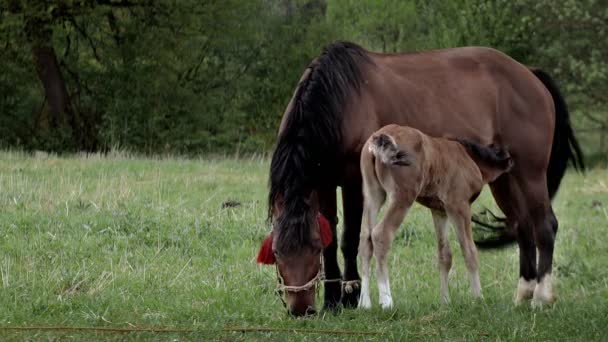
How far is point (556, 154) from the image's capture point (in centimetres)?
886

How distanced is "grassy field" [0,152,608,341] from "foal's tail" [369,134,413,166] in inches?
40.3

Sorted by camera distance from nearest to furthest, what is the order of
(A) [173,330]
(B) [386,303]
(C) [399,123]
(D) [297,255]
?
(A) [173,330] → (D) [297,255] → (B) [386,303] → (C) [399,123]

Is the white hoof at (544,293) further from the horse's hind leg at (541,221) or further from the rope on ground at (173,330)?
the rope on ground at (173,330)

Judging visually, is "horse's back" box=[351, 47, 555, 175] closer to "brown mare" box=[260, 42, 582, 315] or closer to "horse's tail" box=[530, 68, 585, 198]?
"brown mare" box=[260, 42, 582, 315]

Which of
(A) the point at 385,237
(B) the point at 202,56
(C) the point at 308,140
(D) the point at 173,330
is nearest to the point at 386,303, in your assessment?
(A) the point at 385,237

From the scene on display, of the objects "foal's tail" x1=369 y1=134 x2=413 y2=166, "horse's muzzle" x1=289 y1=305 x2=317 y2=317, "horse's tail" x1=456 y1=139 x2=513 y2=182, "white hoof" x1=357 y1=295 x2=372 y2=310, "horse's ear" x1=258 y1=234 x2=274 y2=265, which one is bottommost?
"white hoof" x1=357 y1=295 x2=372 y2=310

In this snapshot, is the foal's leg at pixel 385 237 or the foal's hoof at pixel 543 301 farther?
the foal's hoof at pixel 543 301

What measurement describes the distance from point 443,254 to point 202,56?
23.5 meters

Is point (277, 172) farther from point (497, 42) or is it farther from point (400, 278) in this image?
point (497, 42)

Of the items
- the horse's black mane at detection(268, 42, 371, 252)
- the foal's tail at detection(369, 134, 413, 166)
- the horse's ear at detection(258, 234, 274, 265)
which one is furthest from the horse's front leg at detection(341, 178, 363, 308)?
the horse's ear at detection(258, 234, 274, 265)

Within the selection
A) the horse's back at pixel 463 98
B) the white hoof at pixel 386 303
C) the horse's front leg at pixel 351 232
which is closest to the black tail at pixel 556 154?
the horse's back at pixel 463 98

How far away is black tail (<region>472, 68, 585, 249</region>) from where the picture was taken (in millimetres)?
8641

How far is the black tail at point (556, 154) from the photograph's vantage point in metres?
8.64

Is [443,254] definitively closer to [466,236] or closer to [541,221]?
[466,236]
